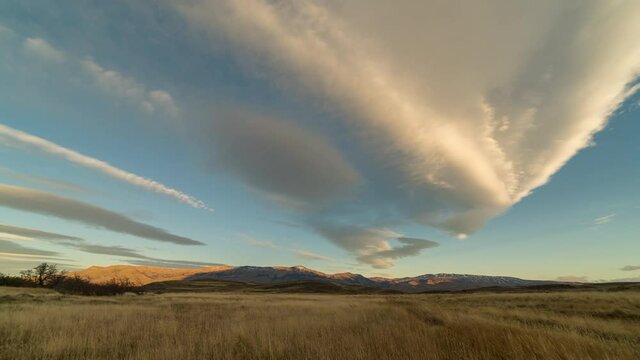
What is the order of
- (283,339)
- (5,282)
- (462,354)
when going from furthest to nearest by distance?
1. (5,282)
2. (283,339)
3. (462,354)

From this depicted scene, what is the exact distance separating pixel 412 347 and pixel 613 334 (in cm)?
998

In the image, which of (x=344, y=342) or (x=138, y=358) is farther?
(x=344, y=342)

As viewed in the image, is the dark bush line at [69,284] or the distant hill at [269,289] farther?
Answer: the distant hill at [269,289]

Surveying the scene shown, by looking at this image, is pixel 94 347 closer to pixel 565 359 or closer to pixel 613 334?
pixel 565 359

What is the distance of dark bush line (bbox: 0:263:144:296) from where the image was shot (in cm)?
5619

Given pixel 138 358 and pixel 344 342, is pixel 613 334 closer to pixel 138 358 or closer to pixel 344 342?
pixel 344 342

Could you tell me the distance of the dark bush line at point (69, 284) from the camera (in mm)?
56188

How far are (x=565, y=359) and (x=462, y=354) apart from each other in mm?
1827

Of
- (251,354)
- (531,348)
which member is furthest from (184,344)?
(531,348)

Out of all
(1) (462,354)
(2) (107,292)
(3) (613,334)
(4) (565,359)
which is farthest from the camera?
(2) (107,292)

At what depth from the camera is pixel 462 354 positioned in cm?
731

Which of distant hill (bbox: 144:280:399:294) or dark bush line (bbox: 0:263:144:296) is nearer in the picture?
dark bush line (bbox: 0:263:144:296)

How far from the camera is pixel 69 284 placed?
6097cm

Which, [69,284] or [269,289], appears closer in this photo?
[69,284]
